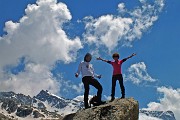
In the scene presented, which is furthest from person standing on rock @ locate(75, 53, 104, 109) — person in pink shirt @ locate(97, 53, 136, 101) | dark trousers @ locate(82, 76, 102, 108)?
person in pink shirt @ locate(97, 53, 136, 101)

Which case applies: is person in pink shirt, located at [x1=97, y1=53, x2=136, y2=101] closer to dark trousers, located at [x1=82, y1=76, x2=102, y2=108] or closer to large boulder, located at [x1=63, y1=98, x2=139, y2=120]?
dark trousers, located at [x1=82, y1=76, x2=102, y2=108]

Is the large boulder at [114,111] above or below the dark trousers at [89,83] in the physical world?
below

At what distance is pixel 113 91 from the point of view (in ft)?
82.2

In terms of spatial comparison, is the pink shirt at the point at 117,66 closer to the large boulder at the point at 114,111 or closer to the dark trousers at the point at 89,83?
the dark trousers at the point at 89,83

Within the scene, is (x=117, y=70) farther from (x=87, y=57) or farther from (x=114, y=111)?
(x=114, y=111)

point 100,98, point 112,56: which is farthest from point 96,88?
point 112,56

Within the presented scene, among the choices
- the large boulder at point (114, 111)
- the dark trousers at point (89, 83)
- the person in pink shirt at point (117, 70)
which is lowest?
the large boulder at point (114, 111)

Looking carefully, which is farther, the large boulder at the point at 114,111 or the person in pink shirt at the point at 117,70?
the person in pink shirt at the point at 117,70

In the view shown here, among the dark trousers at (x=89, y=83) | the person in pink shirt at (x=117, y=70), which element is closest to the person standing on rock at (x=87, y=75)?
the dark trousers at (x=89, y=83)

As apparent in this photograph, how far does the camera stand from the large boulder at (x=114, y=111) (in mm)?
21281

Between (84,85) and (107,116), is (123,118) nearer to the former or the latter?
(107,116)

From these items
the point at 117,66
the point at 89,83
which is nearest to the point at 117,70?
the point at 117,66

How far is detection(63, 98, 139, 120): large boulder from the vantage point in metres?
21.3

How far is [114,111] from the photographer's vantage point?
21.4 m
